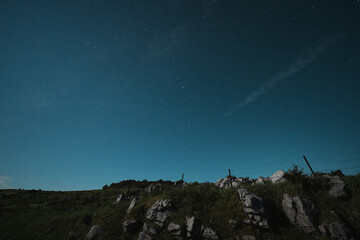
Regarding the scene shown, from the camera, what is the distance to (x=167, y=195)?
67.5ft

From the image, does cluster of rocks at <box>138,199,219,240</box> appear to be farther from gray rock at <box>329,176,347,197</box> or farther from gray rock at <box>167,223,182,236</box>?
gray rock at <box>329,176,347,197</box>

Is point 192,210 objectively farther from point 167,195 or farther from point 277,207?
point 277,207

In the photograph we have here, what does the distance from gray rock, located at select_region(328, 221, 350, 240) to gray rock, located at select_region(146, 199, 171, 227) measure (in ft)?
47.9

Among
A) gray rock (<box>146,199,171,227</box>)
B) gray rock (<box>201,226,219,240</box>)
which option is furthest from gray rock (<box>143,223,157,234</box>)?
gray rock (<box>201,226,219,240</box>)

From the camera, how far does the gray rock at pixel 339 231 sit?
474 inches

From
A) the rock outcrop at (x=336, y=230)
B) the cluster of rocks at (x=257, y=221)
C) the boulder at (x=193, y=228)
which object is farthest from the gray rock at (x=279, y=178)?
the boulder at (x=193, y=228)

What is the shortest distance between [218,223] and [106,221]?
1462 cm

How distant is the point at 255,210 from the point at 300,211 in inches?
160

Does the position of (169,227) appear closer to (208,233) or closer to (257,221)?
(208,233)

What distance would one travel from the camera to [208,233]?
14.4 m

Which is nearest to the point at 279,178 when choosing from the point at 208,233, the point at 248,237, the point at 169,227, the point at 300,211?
the point at 300,211

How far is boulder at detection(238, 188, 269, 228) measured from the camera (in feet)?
46.6

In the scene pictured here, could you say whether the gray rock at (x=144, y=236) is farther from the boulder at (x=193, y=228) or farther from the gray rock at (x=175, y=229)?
the boulder at (x=193, y=228)

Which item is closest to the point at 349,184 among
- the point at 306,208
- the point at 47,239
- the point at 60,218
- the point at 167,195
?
the point at 306,208
